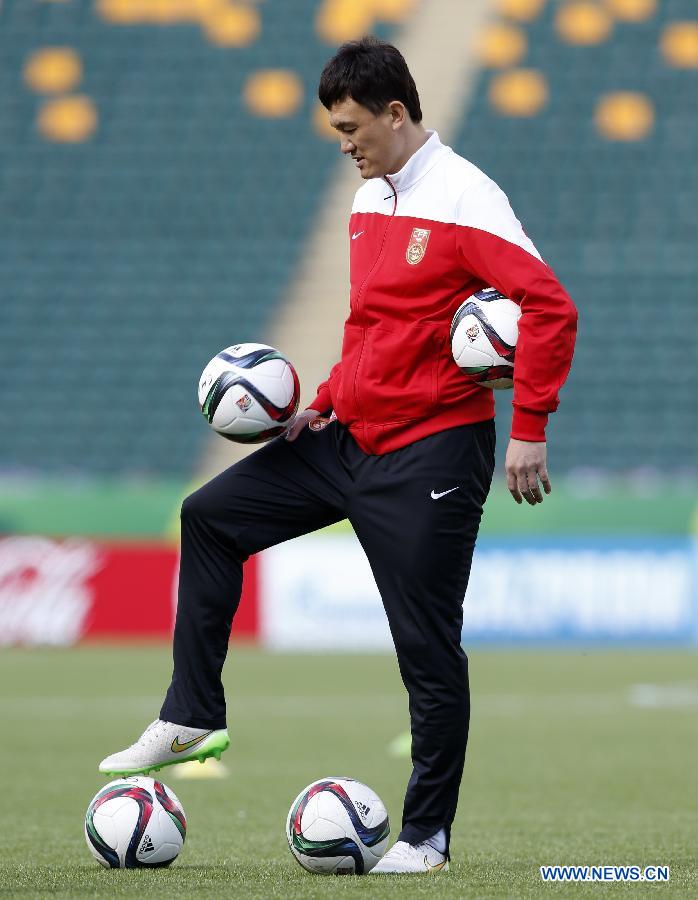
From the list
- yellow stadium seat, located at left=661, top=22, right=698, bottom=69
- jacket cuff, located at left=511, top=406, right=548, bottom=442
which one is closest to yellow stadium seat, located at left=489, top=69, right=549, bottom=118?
yellow stadium seat, located at left=661, top=22, right=698, bottom=69

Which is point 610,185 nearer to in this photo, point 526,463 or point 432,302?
point 432,302

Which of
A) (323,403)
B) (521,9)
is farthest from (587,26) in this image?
(323,403)

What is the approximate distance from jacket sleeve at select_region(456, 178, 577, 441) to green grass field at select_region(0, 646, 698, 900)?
1.15 metres

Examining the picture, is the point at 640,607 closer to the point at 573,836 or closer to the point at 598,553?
the point at 598,553

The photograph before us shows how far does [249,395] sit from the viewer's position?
4551 millimetres

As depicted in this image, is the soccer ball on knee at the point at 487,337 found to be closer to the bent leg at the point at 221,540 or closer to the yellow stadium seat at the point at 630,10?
the bent leg at the point at 221,540

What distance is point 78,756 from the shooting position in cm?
770

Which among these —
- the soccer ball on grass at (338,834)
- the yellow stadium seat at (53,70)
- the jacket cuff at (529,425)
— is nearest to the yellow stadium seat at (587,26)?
the yellow stadium seat at (53,70)

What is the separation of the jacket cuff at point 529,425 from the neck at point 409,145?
0.73m

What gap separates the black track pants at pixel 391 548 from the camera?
4309 mm

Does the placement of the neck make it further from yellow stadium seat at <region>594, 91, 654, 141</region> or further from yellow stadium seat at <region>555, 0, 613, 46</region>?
yellow stadium seat at <region>555, 0, 613, 46</region>

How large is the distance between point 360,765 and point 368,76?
3.87m

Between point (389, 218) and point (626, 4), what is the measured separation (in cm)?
1628

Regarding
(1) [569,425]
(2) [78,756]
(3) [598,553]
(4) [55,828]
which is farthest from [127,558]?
(4) [55,828]
